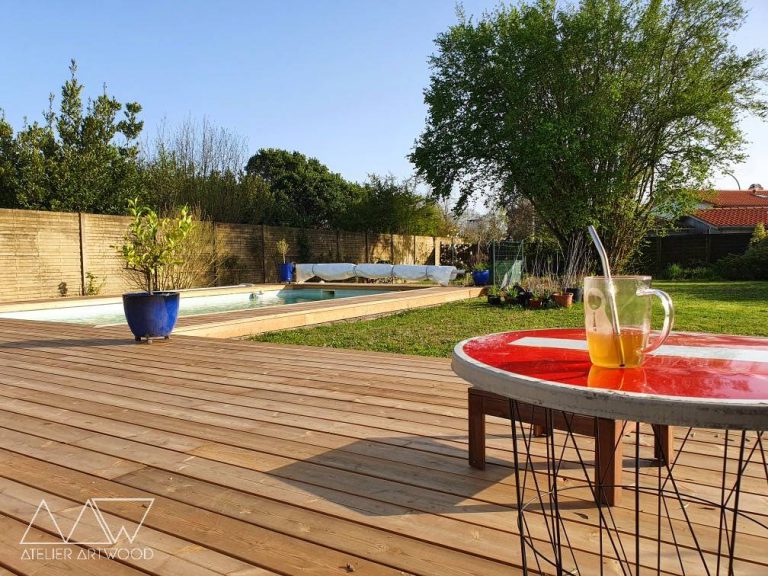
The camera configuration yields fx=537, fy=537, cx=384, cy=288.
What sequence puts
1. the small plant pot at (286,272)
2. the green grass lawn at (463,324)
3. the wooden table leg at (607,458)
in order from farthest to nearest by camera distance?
1. the small plant pot at (286,272)
2. the green grass lawn at (463,324)
3. the wooden table leg at (607,458)

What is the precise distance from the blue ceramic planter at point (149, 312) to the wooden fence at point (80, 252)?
250 centimetres

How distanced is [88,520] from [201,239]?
10.9 meters

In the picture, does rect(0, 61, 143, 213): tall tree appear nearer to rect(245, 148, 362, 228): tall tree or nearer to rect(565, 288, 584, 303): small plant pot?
rect(245, 148, 362, 228): tall tree

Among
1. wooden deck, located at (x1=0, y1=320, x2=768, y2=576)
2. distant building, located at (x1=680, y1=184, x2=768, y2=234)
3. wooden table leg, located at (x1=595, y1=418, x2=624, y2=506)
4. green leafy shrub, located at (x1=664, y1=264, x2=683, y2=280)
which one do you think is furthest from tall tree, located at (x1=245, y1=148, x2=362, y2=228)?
wooden table leg, located at (x1=595, y1=418, x2=624, y2=506)

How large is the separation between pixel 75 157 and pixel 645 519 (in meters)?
15.4

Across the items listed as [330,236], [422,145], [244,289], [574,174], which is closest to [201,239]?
[244,289]

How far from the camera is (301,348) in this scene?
4.27 m

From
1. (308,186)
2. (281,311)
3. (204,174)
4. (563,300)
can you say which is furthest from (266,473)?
(308,186)

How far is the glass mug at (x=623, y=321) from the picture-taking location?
947mm

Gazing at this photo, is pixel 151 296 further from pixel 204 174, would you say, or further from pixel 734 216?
pixel 734 216

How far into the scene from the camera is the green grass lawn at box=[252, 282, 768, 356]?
5.33 metres

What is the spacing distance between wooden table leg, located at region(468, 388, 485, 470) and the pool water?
607cm

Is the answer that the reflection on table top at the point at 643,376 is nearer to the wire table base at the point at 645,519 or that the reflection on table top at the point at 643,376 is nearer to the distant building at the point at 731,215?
the wire table base at the point at 645,519

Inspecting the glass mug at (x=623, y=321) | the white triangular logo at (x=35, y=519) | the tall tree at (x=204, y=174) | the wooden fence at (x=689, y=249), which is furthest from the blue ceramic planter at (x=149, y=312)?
the wooden fence at (x=689, y=249)
